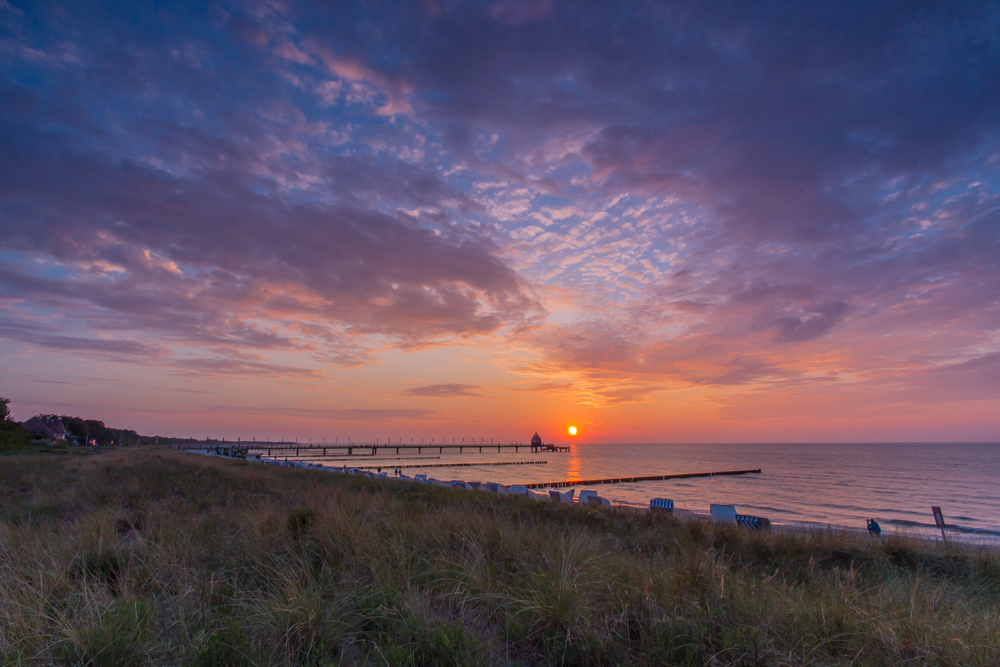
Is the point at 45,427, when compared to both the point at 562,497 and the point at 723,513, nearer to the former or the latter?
the point at 562,497

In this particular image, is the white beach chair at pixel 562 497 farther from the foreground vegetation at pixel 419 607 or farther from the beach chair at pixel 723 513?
the foreground vegetation at pixel 419 607

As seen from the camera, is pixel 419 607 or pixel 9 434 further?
pixel 9 434

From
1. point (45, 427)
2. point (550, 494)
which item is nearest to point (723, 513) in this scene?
point (550, 494)

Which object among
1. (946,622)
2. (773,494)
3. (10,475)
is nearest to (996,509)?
(773,494)

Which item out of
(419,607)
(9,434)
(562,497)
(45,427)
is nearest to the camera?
(419,607)

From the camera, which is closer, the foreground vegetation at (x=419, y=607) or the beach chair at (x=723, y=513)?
the foreground vegetation at (x=419, y=607)

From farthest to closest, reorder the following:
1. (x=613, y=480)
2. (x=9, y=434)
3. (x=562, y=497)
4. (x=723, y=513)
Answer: (x=613, y=480)
(x=9, y=434)
(x=562, y=497)
(x=723, y=513)

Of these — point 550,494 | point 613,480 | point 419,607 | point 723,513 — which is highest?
point 419,607

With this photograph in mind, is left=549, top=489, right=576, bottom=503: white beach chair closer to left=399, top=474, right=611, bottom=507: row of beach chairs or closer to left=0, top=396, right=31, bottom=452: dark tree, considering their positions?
left=399, top=474, right=611, bottom=507: row of beach chairs

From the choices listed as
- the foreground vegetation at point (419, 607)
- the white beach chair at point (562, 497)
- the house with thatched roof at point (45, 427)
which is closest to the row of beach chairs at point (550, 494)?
the white beach chair at point (562, 497)

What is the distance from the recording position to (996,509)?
32250 mm

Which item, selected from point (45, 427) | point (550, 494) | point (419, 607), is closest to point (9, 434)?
point (45, 427)

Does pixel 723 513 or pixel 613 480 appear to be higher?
pixel 723 513

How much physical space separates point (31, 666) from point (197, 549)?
256 cm
